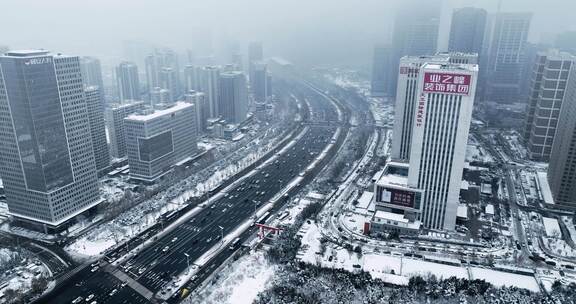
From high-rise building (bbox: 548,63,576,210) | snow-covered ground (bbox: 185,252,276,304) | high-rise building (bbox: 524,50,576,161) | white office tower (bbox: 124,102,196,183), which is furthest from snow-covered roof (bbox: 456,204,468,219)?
white office tower (bbox: 124,102,196,183)

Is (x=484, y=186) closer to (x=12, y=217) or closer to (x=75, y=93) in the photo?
(x=75, y=93)

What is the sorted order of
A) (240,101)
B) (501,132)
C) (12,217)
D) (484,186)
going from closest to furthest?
1. (12,217)
2. (484,186)
3. (501,132)
4. (240,101)

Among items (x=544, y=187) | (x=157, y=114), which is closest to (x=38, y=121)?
(x=157, y=114)

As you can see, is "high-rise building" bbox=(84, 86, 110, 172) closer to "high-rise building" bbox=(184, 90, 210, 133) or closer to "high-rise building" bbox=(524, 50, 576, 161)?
"high-rise building" bbox=(184, 90, 210, 133)

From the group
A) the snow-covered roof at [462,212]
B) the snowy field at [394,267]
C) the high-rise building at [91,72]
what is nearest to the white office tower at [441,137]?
the snow-covered roof at [462,212]

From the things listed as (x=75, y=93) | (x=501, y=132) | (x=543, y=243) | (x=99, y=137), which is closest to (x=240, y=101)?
(x=99, y=137)

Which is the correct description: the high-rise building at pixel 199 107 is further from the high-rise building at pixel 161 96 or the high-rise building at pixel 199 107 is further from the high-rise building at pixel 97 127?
the high-rise building at pixel 97 127
